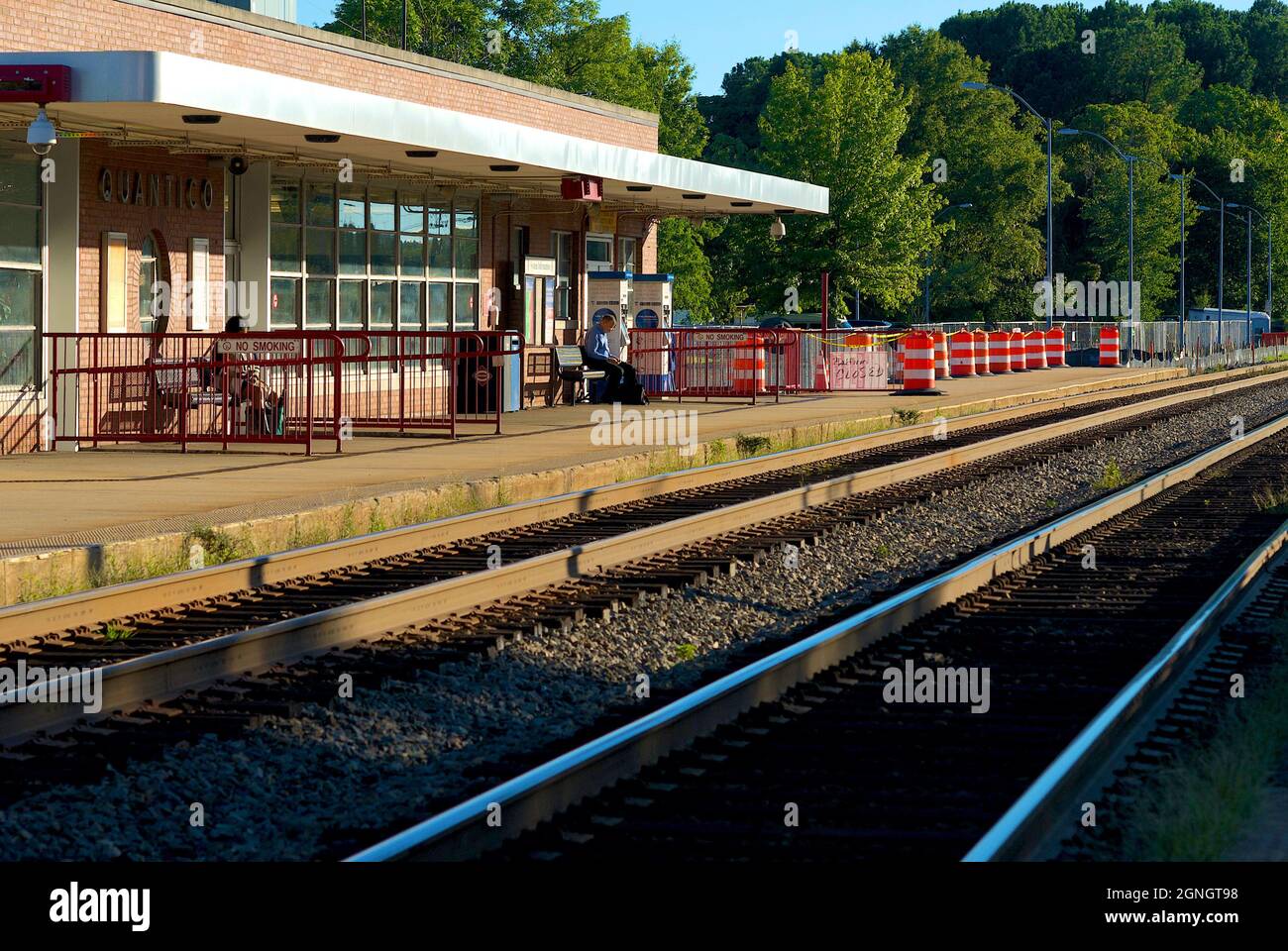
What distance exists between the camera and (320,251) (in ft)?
79.6

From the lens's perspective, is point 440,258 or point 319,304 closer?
point 319,304

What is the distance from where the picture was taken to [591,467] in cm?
1823

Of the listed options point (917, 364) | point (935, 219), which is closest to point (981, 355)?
point (917, 364)

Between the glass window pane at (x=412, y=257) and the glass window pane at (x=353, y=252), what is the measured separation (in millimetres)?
1115

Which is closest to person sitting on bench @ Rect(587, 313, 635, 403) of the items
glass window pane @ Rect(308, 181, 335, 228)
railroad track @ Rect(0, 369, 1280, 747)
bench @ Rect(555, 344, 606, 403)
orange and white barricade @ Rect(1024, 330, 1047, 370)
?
bench @ Rect(555, 344, 606, 403)

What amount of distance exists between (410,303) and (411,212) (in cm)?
132

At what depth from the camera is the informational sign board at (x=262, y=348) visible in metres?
21.0

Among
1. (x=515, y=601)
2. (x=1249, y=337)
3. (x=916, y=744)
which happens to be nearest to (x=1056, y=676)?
(x=916, y=744)

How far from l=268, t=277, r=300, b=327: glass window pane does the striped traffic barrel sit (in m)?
24.4

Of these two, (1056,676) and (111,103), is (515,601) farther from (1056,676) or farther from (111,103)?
(111,103)

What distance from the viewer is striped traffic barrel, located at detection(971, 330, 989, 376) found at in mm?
44906

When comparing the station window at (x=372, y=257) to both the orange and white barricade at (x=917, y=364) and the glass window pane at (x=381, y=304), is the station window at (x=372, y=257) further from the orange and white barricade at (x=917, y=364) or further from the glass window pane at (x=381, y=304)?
the orange and white barricade at (x=917, y=364)

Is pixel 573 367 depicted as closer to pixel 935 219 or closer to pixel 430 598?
pixel 430 598
